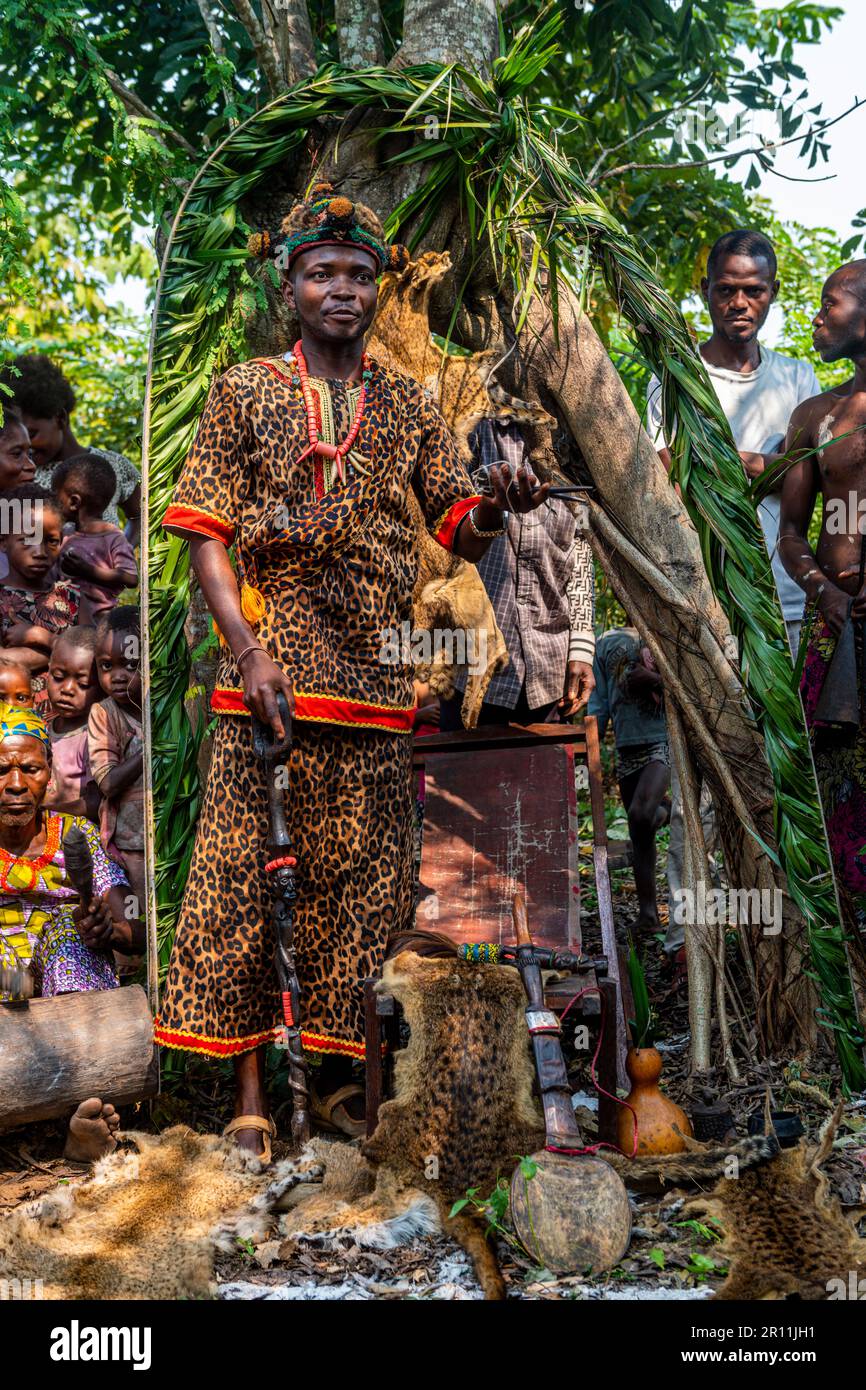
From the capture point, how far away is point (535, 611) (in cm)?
562

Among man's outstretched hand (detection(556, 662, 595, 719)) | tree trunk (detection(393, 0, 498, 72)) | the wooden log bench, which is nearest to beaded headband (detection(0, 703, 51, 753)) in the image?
the wooden log bench

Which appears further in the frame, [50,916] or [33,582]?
[33,582]

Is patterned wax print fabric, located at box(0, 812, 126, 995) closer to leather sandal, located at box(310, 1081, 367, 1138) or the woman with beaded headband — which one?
the woman with beaded headband

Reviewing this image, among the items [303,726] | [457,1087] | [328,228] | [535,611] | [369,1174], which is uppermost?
[328,228]

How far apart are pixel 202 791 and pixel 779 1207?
2353mm

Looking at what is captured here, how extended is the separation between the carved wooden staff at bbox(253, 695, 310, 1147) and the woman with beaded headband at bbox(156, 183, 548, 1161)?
15 cm

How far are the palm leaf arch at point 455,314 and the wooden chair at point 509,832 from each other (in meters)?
0.70

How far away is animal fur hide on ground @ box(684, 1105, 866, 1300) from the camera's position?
3037mm

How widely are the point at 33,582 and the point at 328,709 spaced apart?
8.48 ft

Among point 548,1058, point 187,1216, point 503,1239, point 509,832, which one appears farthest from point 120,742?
point 503,1239

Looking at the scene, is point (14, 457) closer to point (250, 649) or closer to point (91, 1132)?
point (250, 649)

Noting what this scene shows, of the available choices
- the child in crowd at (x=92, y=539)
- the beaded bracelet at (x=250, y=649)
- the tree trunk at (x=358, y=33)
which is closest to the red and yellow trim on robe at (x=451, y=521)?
the beaded bracelet at (x=250, y=649)

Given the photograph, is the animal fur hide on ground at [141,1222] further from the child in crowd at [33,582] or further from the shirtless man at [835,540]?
the child in crowd at [33,582]

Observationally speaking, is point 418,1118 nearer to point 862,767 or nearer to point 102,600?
point 862,767
